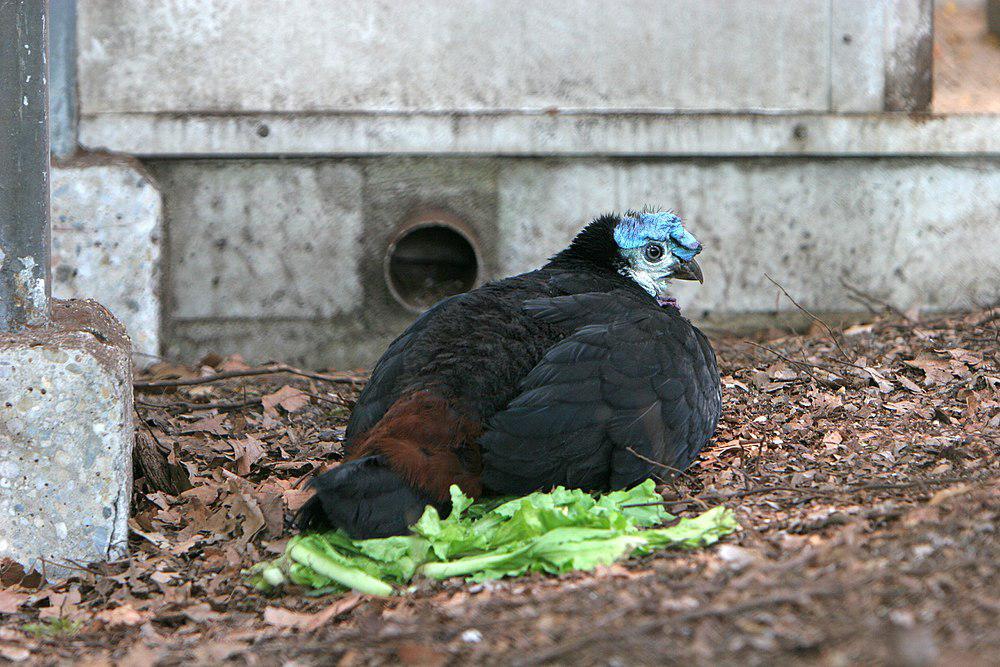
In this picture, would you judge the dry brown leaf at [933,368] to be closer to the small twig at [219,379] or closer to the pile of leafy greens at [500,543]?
the pile of leafy greens at [500,543]

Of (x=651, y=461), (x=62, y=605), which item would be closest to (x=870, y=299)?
(x=651, y=461)

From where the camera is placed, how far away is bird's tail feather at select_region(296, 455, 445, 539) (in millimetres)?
3539

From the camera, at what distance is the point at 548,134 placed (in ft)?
20.9

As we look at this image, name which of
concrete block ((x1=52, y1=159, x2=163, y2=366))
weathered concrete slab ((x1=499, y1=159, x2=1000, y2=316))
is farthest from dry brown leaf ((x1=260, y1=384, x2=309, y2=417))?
weathered concrete slab ((x1=499, y1=159, x2=1000, y2=316))

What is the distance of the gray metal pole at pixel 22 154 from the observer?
3781 mm

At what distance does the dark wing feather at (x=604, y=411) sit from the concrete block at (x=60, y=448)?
49.5 inches

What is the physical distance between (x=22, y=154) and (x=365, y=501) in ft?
5.34

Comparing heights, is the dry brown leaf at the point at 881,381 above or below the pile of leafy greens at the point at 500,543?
above

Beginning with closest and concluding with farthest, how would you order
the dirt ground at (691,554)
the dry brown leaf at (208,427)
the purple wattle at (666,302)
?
1. the dirt ground at (691,554)
2. the purple wattle at (666,302)
3. the dry brown leaf at (208,427)

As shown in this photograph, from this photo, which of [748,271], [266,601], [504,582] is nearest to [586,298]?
[504,582]

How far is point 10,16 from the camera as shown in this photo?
3768 millimetres

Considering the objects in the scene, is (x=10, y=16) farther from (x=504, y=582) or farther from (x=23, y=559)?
(x=504, y=582)

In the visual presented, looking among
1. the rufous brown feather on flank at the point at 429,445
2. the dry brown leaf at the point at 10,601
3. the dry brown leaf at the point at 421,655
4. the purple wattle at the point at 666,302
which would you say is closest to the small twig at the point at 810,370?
the purple wattle at the point at 666,302

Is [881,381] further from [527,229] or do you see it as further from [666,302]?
[527,229]
